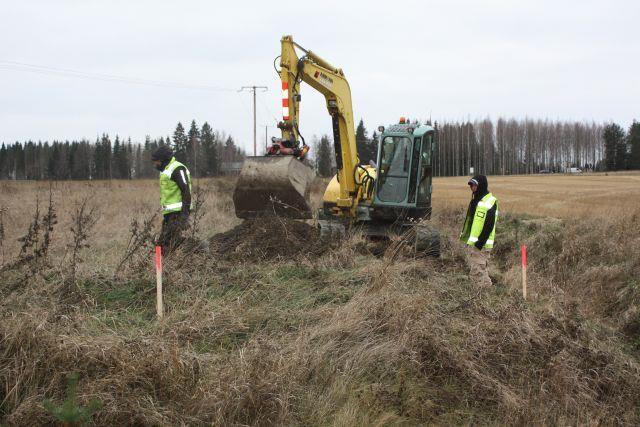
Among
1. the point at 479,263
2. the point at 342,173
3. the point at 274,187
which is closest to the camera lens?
the point at 479,263

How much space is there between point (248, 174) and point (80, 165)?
251 feet

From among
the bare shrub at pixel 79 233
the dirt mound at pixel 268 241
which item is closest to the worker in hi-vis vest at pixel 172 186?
the dirt mound at pixel 268 241

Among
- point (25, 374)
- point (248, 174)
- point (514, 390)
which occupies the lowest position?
point (514, 390)

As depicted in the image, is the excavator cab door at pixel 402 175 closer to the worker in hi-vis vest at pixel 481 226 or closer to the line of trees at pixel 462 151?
the worker in hi-vis vest at pixel 481 226

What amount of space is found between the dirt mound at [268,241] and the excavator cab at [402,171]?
1628mm

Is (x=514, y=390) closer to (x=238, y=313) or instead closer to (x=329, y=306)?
(x=329, y=306)

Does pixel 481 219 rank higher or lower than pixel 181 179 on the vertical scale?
lower

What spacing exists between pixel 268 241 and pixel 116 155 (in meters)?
84.7

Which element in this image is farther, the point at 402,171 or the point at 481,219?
the point at 402,171

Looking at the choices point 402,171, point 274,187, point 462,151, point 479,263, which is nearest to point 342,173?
point 402,171

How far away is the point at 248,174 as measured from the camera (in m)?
11.4

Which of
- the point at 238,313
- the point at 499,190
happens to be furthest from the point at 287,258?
the point at 499,190

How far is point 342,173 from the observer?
40.0 ft

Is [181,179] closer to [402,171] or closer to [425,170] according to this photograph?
[402,171]
